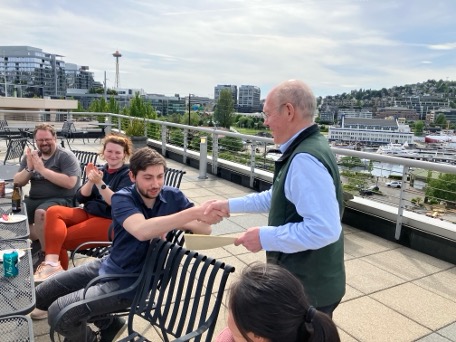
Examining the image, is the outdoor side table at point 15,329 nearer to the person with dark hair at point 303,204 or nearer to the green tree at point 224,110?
the person with dark hair at point 303,204

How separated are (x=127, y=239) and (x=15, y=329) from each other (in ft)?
2.43

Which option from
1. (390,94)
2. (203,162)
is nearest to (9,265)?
(203,162)

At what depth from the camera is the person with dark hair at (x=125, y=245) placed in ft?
6.82

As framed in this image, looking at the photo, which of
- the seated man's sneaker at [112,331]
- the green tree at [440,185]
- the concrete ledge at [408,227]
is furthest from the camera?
the green tree at [440,185]

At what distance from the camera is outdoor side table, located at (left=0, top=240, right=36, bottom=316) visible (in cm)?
177

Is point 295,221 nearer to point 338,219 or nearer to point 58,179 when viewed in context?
point 338,219

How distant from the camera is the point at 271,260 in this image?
1751 mm

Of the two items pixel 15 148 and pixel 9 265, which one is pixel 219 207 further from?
pixel 15 148

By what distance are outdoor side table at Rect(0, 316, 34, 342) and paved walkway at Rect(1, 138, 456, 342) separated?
0.97 meters

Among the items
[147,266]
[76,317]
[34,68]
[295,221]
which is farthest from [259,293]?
[34,68]

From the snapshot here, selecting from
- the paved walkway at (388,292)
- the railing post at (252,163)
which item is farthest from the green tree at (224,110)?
the paved walkway at (388,292)

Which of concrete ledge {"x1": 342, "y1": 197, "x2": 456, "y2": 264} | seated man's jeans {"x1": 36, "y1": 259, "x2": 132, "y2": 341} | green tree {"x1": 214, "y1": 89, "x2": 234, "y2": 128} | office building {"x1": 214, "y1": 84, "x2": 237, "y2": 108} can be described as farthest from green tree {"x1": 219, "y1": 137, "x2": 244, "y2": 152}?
office building {"x1": 214, "y1": 84, "x2": 237, "y2": 108}

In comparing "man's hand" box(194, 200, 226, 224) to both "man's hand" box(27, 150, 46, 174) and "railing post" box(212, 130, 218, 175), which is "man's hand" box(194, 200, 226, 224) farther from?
"railing post" box(212, 130, 218, 175)

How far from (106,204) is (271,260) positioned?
85.3 inches
